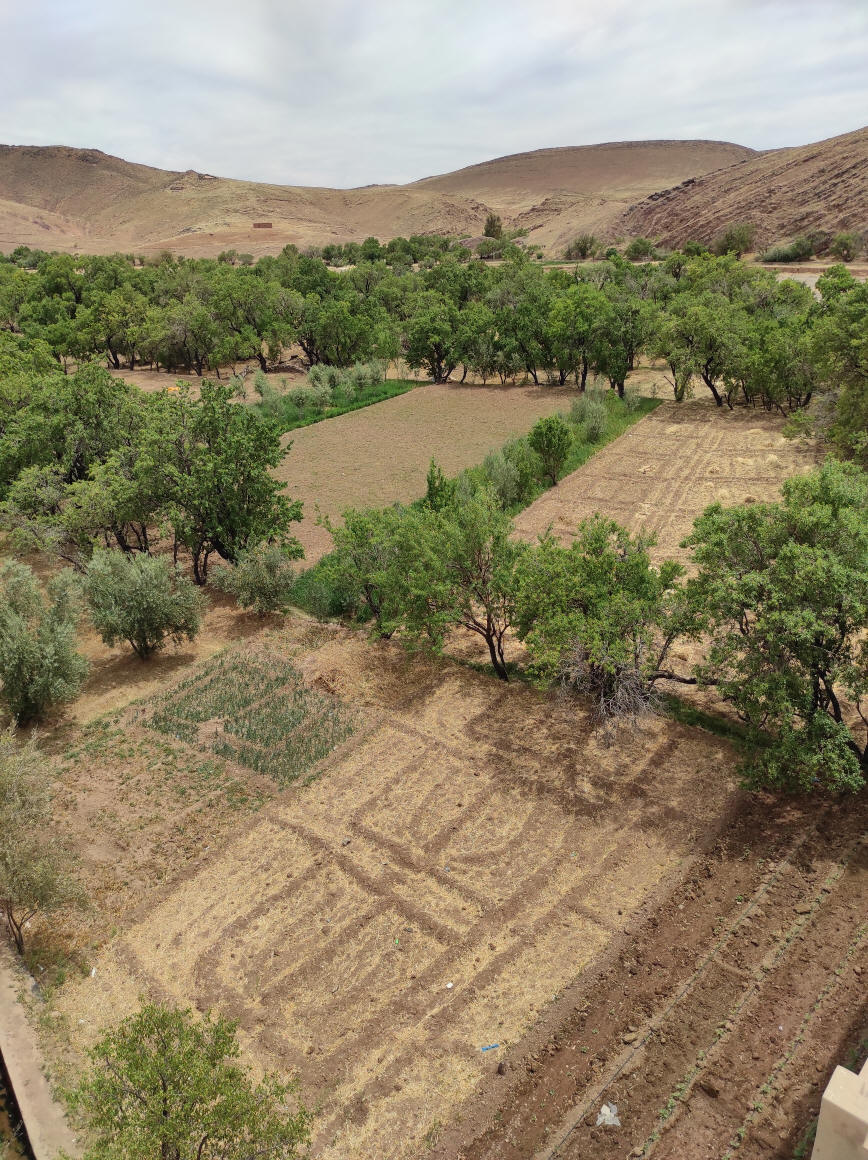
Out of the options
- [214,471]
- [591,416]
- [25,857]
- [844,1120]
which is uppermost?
[591,416]

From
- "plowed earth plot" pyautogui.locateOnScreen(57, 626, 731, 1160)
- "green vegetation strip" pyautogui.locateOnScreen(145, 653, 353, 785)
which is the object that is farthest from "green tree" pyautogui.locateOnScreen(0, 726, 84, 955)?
"green vegetation strip" pyautogui.locateOnScreen(145, 653, 353, 785)

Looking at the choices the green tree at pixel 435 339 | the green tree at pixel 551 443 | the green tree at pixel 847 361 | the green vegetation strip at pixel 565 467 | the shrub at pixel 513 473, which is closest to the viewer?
the green vegetation strip at pixel 565 467

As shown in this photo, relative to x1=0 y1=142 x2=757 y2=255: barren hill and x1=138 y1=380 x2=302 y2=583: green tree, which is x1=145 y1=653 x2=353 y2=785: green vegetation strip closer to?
x1=138 y1=380 x2=302 y2=583: green tree

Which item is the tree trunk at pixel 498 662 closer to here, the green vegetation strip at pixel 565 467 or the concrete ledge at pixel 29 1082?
the green vegetation strip at pixel 565 467

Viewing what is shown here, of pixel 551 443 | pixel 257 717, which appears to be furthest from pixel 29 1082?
pixel 551 443

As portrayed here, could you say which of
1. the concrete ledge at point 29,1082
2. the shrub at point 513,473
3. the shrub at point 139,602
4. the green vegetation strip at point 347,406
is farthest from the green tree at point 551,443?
the concrete ledge at point 29,1082

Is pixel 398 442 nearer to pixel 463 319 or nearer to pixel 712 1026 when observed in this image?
pixel 463 319

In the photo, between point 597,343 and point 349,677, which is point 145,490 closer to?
point 349,677
